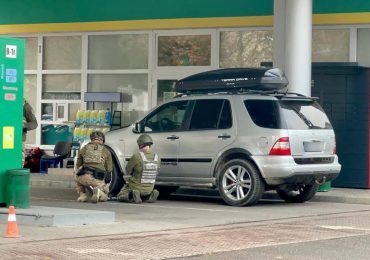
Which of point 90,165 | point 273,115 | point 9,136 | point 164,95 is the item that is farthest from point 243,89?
point 164,95

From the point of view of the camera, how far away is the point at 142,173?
55.7 ft

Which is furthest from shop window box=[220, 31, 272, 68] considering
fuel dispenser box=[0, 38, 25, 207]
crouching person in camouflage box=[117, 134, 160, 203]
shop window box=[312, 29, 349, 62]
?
fuel dispenser box=[0, 38, 25, 207]

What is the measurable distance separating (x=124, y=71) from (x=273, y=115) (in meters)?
8.67

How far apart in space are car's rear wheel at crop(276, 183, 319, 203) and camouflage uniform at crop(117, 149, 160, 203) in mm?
2389

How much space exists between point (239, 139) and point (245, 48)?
21.4 feet

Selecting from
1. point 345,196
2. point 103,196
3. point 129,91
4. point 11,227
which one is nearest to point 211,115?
point 103,196

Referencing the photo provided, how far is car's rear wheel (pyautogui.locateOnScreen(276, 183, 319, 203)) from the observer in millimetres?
17734

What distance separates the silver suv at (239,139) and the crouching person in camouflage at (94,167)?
3.65 ft

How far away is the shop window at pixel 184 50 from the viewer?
23.5m

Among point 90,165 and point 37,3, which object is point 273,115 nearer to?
point 90,165

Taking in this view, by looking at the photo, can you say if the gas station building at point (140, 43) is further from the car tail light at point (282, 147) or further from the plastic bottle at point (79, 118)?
the car tail light at point (282, 147)

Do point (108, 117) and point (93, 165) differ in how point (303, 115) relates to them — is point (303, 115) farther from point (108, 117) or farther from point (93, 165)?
point (108, 117)

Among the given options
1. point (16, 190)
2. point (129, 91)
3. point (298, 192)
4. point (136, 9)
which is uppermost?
point (136, 9)

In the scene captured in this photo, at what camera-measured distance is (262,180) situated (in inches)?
654
